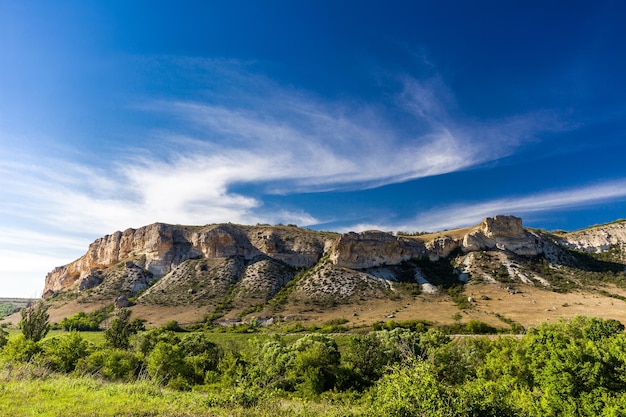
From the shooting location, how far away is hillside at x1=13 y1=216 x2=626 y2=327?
70.6m

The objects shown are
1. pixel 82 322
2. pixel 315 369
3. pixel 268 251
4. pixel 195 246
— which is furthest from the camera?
pixel 195 246

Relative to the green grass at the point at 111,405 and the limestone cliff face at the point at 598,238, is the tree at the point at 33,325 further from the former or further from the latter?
the limestone cliff face at the point at 598,238

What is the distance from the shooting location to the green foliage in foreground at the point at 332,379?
12.3 metres

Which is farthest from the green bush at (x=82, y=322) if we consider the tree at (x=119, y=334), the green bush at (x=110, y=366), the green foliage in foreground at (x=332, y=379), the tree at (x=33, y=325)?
the green bush at (x=110, y=366)

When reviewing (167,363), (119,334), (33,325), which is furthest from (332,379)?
(33,325)

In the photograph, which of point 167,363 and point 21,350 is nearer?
point 21,350

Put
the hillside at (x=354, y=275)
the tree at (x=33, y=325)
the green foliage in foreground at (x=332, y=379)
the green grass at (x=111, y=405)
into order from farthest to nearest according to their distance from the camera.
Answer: the hillside at (x=354, y=275)
the tree at (x=33, y=325)
the green grass at (x=111, y=405)
the green foliage in foreground at (x=332, y=379)

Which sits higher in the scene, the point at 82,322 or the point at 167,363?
the point at 167,363

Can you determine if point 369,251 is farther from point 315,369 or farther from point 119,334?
point 119,334

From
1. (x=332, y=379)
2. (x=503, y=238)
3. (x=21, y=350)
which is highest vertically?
(x=503, y=238)

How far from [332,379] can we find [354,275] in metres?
56.4

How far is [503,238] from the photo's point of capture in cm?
9844

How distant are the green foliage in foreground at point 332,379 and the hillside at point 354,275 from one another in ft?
101

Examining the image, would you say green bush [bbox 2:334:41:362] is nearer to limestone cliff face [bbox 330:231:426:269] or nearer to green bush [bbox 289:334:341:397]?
green bush [bbox 289:334:341:397]
